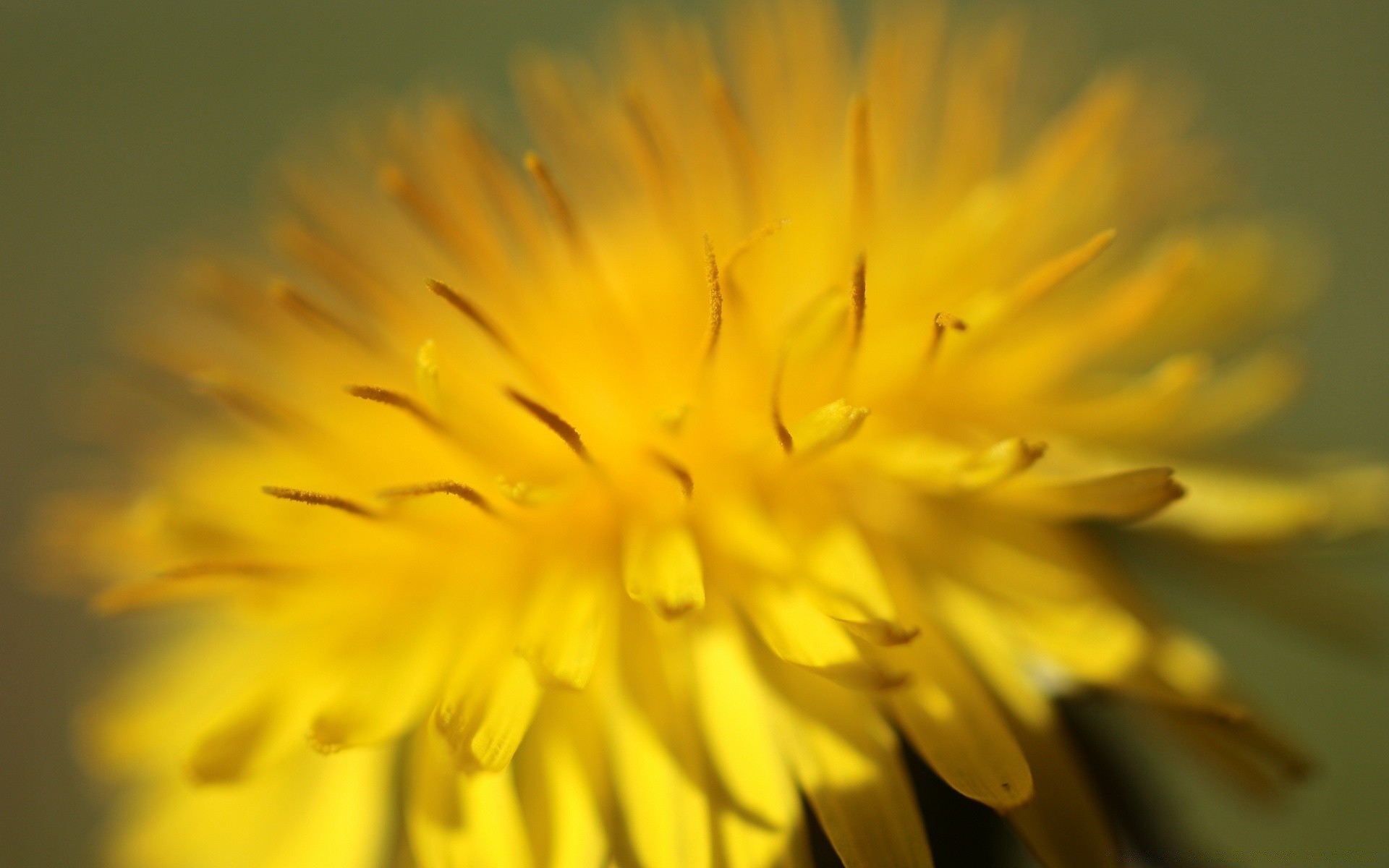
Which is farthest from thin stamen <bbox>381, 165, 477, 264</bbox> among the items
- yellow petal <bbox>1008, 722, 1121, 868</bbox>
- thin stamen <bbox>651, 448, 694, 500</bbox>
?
yellow petal <bbox>1008, 722, 1121, 868</bbox>

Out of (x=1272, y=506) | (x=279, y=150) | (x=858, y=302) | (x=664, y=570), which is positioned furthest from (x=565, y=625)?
(x=279, y=150)

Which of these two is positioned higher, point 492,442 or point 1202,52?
point 1202,52

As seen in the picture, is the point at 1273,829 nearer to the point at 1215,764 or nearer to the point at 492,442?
the point at 1215,764

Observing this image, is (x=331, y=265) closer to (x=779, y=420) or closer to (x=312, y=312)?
(x=312, y=312)

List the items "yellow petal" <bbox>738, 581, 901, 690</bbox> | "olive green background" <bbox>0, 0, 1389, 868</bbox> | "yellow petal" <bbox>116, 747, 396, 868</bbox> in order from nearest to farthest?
"yellow petal" <bbox>738, 581, 901, 690</bbox> < "yellow petal" <bbox>116, 747, 396, 868</bbox> < "olive green background" <bbox>0, 0, 1389, 868</bbox>

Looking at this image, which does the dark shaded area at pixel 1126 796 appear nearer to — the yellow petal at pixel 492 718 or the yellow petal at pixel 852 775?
the yellow petal at pixel 852 775

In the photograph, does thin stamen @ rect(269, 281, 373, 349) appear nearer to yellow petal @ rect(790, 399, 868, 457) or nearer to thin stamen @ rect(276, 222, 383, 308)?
thin stamen @ rect(276, 222, 383, 308)

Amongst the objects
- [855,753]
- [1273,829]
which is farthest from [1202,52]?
[855,753]
